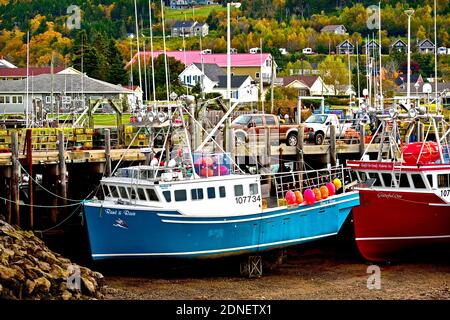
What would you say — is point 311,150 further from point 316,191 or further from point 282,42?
point 282,42

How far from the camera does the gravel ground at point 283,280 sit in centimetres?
3084

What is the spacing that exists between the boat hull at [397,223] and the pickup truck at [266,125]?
6.22 meters

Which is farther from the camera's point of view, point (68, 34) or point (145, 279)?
point (68, 34)

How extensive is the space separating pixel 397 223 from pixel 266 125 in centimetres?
763

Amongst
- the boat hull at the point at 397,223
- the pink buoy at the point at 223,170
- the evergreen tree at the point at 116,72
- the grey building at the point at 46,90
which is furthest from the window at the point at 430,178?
the evergreen tree at the point at 116,72

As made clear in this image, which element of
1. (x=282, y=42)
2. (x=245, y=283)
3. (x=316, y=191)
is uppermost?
(x=282, y=42)

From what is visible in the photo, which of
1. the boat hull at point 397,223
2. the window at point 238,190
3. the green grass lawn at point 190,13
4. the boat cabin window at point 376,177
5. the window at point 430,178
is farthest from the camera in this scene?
the green grass lawn at point 190,13

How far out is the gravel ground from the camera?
101 ft

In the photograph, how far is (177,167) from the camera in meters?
32.7

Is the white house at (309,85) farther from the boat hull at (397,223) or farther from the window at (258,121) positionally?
the boat hull at (397,223)

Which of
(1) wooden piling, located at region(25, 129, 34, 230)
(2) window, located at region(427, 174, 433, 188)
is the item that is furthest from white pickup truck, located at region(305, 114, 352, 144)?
(1) wooden piling, located at region(25, 129, 34, 230)

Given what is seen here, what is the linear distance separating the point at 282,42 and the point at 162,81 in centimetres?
6482
